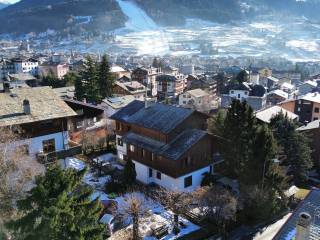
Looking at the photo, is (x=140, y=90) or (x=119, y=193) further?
(x=140, y=90)

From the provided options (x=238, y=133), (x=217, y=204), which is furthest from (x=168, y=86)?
(x=217, y=204)

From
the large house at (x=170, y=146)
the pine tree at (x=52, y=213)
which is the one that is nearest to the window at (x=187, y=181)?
the large house at (x=170, y=146)

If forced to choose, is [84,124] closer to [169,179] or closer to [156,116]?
[156,116]

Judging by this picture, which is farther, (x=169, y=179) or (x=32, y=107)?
(x=169, y=179)

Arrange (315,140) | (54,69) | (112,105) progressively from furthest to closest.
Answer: (54,69) < (112,105) < (315,140)

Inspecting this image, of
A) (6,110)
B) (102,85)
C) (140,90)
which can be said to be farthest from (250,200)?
(140,90)

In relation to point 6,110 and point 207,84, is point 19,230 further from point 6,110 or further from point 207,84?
point 207,84

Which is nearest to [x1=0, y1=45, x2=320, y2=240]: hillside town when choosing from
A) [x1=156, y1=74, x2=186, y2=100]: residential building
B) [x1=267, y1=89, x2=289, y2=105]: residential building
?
[x1=267, y1=89, x2=289, y2=105]: residential building
